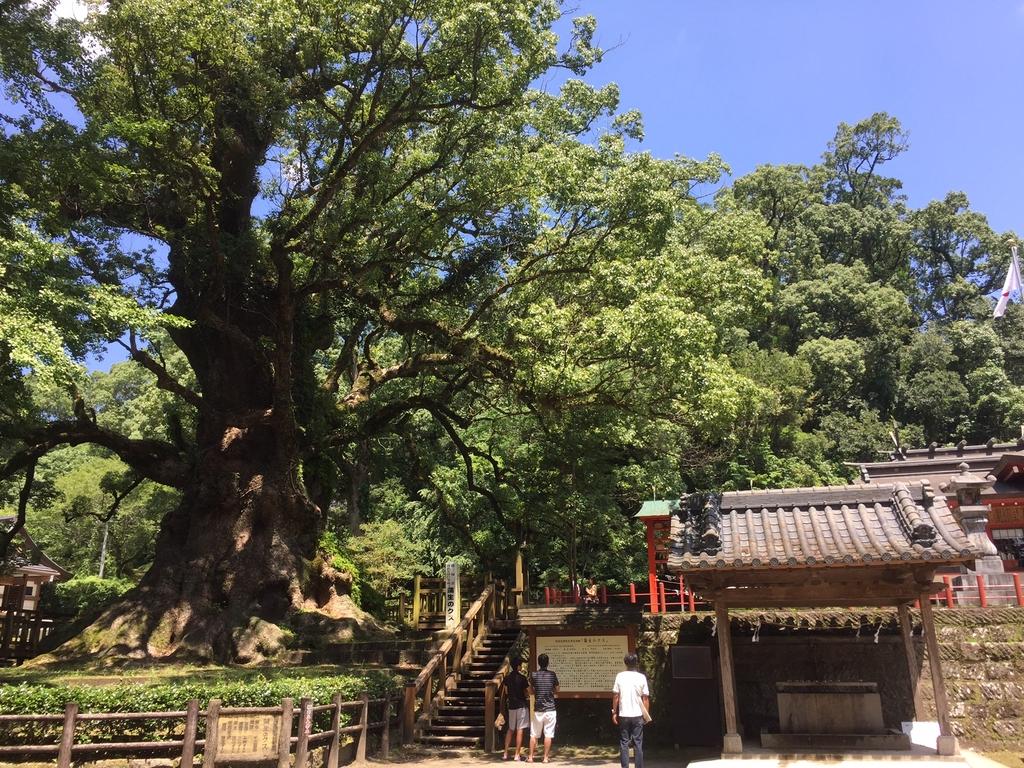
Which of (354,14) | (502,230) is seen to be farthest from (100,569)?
(354,14)

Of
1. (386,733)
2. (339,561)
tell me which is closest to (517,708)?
(386,733)

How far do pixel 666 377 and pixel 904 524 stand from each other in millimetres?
4301

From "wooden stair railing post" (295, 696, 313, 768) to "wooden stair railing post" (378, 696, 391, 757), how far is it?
2.04 m

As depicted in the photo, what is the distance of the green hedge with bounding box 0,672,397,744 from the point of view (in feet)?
28.0

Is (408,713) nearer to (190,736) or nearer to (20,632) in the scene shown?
(190,736)

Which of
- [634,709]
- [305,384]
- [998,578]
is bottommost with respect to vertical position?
[634,709]

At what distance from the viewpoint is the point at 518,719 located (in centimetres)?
1069

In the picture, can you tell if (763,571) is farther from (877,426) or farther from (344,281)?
(877,426)

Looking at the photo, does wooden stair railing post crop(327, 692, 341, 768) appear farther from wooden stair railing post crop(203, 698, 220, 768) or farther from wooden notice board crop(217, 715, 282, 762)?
wooden stair railing post crop(203, 698, 220, 768)

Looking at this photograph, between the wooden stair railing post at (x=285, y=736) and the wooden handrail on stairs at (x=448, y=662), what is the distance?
3.32 m

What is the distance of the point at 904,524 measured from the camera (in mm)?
8430

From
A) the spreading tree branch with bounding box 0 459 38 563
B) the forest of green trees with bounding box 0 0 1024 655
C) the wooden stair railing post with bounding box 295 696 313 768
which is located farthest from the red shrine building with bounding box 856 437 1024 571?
the spreading tree branch with bounding box 0 459 38 563

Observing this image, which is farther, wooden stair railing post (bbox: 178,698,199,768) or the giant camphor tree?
the giant camphor tree

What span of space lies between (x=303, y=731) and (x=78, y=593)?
80.1 feet
